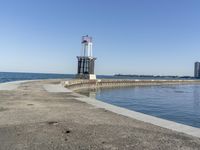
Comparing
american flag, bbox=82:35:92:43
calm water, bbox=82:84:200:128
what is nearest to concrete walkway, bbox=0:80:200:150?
calm water, bbox=82:84:200:128

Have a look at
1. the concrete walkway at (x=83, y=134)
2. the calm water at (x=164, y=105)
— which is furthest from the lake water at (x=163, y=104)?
the concrete walkway at (x=83, y=134)

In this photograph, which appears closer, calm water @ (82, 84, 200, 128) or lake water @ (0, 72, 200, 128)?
calm water @ (82, 84, 200, 128)

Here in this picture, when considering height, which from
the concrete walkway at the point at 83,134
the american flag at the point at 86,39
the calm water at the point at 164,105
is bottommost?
the calm water at the point at 164,105

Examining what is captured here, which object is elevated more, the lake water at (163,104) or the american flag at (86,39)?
the american flag at (86,39)

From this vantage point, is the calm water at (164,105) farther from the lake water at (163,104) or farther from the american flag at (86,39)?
the american flag at (86,39)

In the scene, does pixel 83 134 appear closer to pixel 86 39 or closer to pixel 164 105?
pixel 164 105

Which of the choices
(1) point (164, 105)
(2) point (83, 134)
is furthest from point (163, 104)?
(2) point (83, 134)

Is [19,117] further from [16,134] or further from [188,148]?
[188,148]

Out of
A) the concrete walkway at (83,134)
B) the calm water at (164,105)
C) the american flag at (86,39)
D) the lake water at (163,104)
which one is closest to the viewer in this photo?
the concrete walkway at (83,134)

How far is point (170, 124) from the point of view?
10578 mm

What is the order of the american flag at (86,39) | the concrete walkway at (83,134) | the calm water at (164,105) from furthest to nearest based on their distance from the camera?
1. the american flag at (86,39)
2. the calm water at (164,105)
3. the concrete walkway at (83,134)

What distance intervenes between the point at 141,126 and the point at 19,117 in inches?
187

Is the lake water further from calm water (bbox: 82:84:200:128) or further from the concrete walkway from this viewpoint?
the concrete walkway

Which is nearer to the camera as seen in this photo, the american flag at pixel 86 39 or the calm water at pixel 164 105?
the calm water at pixel 164 105
